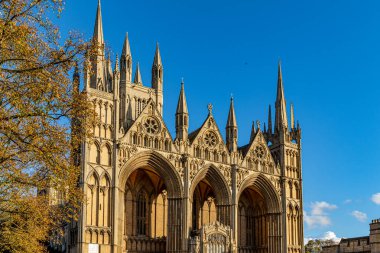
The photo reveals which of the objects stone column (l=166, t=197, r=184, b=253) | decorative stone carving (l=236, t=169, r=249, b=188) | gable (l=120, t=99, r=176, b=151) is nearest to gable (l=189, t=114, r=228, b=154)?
decorative stone carving (l=236, t=169, r=249, b=188)

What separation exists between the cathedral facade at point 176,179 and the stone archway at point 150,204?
0.30 ft

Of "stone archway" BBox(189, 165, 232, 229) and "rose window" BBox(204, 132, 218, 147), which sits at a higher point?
"rose window" BBox(204, 132, 218, 147)

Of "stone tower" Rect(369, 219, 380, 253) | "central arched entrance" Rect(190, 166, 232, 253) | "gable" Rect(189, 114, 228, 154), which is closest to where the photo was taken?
"central arched entrance" Rect(190, 166, 232, 253)

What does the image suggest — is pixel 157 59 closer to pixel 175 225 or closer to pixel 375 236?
pixel 175 225

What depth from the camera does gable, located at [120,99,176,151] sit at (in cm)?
4834

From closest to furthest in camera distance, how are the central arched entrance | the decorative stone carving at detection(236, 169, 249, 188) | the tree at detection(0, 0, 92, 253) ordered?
the tree at detection(0, 0, 92, 253)
the central arched entrance
the decorative stone carving at detection(236, 169, 249, 188)

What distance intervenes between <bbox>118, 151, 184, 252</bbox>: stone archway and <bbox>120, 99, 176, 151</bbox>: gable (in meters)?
1.10

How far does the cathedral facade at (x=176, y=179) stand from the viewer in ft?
149

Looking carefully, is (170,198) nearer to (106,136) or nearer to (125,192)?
(125,192)

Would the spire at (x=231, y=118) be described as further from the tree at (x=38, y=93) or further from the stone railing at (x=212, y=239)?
the tree at (x=38, y=93)

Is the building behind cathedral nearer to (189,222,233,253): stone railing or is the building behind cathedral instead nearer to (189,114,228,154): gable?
(189,222,233,253): stone railing

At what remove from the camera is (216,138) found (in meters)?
53.8

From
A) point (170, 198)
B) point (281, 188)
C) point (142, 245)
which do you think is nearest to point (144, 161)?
point (170, 198)

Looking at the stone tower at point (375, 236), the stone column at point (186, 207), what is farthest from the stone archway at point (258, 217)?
the stone tower at point (375, 236)
